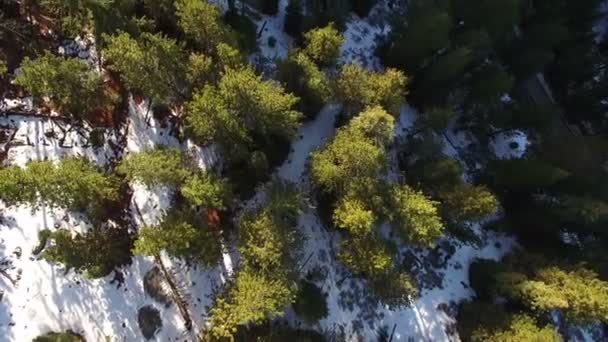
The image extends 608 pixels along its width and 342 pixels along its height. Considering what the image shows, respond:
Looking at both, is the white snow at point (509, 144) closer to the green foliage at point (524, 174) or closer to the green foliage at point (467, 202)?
the green foliage at point (524, 174)

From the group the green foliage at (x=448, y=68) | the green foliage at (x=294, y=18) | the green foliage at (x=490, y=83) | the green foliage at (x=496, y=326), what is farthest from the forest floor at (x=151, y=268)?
the green foliage at (x=490, y=83)

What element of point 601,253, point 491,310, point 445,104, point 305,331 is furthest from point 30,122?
point 601,253

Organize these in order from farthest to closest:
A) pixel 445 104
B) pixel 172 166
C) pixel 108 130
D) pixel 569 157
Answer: pixel 445 104 → pixel 569 157 → pixel 108 130 → pixel 172 166

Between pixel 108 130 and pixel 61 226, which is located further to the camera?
pixel 108 130

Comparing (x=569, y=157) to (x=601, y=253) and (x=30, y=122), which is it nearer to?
(x=601, y=253)

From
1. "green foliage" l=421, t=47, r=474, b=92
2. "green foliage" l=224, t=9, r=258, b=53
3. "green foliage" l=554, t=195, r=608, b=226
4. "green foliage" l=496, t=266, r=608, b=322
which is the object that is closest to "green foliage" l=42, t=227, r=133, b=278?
"green foliage" l=224, t=9, r=258, b=53

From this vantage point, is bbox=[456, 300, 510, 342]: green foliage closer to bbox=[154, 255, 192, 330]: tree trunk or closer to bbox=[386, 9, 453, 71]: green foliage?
bbox=[386, 9, 453, 71]: green foliage

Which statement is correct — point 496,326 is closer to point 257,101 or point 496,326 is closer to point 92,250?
point 257,101
